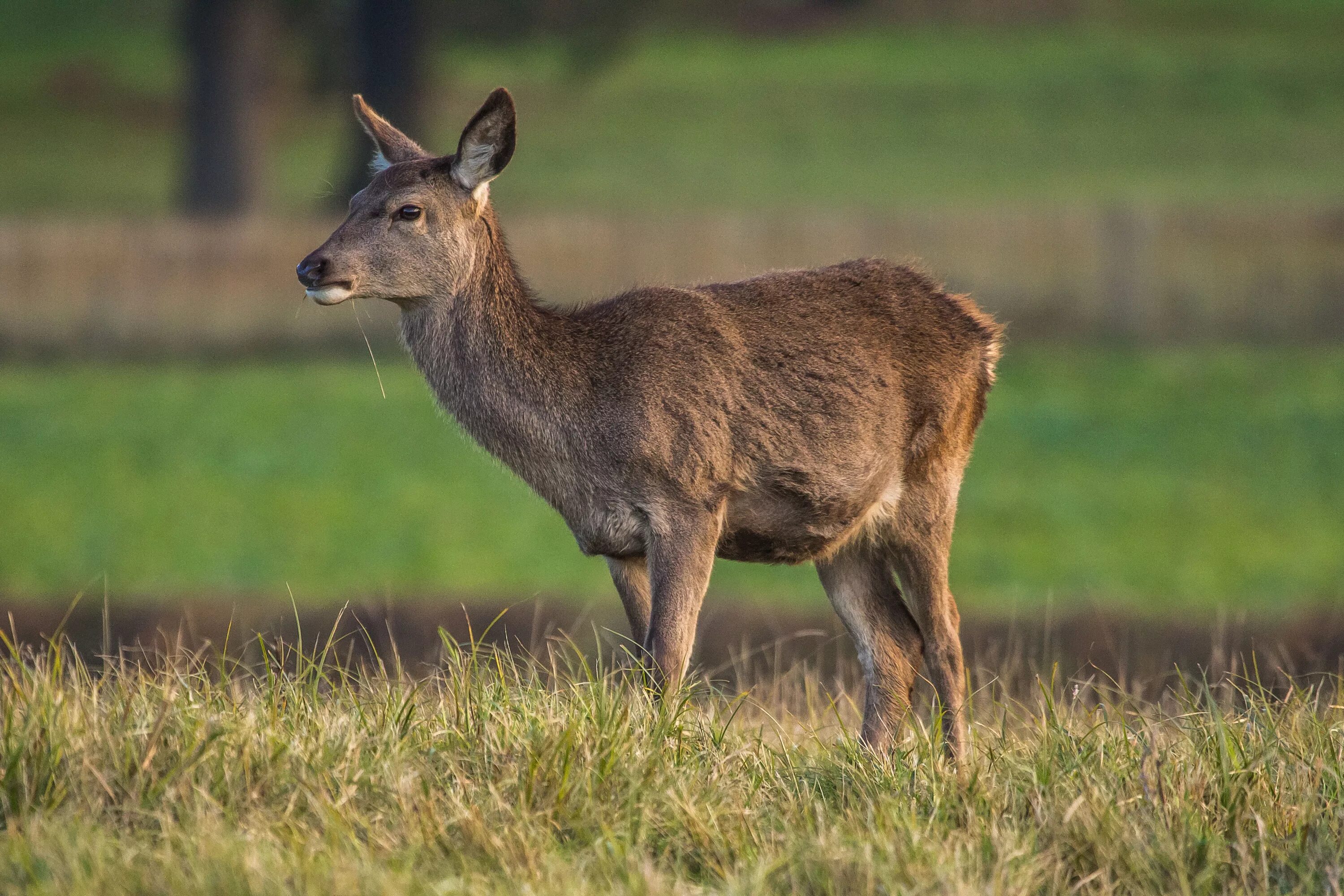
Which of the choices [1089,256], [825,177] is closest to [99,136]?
[825,177]

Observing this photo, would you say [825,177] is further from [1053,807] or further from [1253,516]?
[1053,807]

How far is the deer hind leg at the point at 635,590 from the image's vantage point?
6.25 m

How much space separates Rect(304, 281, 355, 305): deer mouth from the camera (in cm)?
593

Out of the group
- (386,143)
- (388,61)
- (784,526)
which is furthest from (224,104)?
(784,526)

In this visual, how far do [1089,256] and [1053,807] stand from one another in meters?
22.9

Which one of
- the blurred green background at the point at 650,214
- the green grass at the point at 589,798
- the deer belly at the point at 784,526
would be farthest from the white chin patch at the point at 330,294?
the blurred green background at the point at 650,214

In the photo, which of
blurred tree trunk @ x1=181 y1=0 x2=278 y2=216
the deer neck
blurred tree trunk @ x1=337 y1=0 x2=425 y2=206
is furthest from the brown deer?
blurred tree trunk @ x1=181 y1=0 x2=278 y2=216

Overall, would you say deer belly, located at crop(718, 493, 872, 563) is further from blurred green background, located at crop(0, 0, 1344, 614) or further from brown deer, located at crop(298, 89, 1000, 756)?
blurred green background, located at crop(0, 0, 1344, 614)

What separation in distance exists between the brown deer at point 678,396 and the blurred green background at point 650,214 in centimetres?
203

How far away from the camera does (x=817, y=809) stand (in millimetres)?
4824

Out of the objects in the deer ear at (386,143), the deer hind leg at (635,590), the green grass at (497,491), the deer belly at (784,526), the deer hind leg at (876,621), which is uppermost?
the deer ear at (386,143)

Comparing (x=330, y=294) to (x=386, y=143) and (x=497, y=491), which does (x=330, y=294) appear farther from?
(x=497, y=491)

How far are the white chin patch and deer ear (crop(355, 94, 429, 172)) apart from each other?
646 mm

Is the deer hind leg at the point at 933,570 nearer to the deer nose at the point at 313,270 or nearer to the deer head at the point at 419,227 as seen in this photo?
the deer head at the point at 419,227
